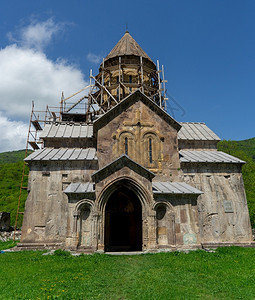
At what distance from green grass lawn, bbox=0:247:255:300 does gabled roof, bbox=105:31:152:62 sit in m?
16.7

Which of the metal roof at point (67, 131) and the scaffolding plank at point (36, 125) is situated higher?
the scaffolding plank at point (36, 125)

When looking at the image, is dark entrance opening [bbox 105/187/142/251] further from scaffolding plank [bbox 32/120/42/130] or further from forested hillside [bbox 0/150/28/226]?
forested hillside [bbox 0/150/28/226]

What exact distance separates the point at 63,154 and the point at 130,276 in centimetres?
815

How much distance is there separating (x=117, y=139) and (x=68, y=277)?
7376 mm

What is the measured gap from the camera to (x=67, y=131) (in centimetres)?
1475

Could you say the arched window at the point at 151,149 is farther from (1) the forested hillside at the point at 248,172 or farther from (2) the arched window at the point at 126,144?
(1) the forested hillside at the point at 248,172

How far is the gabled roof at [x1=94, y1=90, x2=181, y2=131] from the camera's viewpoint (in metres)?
12.3

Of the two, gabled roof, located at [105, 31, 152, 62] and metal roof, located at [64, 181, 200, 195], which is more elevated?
gabled roof, located at [105, 31, 152, 62]

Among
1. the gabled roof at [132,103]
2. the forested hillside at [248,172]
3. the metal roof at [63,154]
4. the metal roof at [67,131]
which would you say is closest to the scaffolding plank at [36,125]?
the metal roof at [67,131]

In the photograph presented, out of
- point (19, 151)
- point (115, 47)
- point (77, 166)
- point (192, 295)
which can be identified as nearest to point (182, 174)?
point (77, 166)

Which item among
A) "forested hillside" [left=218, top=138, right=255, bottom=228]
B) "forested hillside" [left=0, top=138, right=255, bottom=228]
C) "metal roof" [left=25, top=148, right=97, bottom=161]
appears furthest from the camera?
"forested hillside" [left=0, top=138, right=255, bottom=228]

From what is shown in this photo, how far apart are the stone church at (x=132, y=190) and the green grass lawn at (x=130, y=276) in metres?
1.33

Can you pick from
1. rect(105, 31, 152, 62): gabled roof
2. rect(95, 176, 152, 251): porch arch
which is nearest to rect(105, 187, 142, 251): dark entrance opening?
rect(95, 176, 152, 251): porch arch

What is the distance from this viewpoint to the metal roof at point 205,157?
12734mm
